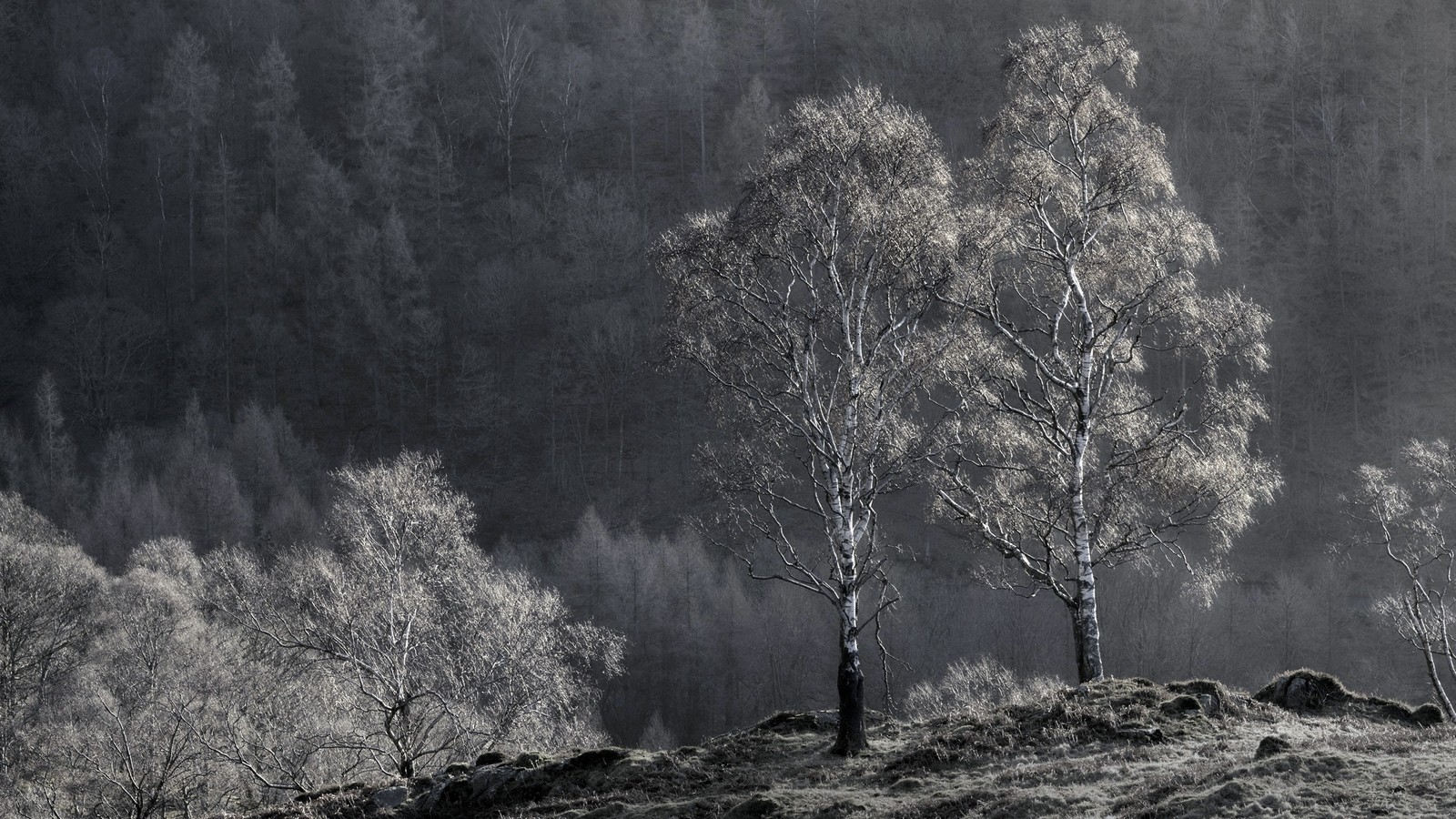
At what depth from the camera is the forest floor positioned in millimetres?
14898

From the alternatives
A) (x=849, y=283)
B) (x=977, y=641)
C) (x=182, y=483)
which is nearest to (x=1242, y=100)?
(x=977, y=641)

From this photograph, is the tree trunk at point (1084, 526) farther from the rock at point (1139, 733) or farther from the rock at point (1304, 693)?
the rock at point (1139, 733)

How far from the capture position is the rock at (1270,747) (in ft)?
53.6

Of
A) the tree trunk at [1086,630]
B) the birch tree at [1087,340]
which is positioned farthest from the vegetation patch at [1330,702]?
the birch tree at [1087,340]

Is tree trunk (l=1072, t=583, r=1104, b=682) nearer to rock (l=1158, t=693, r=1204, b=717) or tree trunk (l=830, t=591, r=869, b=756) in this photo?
rock (l=1158, t=693, r=1204, b=717)

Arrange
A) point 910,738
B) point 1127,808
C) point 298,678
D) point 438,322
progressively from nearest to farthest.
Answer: point 1127,808
point 910,738
point 298,678
point 438,322

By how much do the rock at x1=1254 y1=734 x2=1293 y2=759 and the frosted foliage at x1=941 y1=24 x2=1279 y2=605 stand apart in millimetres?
8191

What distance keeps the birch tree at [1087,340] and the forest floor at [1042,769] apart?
13.1 ft

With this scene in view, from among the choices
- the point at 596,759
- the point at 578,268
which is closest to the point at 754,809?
the point at 596,759

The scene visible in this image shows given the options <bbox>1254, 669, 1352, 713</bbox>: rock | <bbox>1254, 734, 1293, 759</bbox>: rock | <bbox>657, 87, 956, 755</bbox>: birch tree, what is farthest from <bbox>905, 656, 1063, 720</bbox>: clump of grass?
<bbox>1254, 734, 1293, 759</bbox>: rock

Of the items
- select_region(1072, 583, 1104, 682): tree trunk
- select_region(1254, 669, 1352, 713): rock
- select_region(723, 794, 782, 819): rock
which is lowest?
select_region(723, 794, 782, 819): rock

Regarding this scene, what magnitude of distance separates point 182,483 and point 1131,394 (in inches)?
2740

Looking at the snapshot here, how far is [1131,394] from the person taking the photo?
27719 millimetres

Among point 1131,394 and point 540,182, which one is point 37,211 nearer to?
point 540,182
